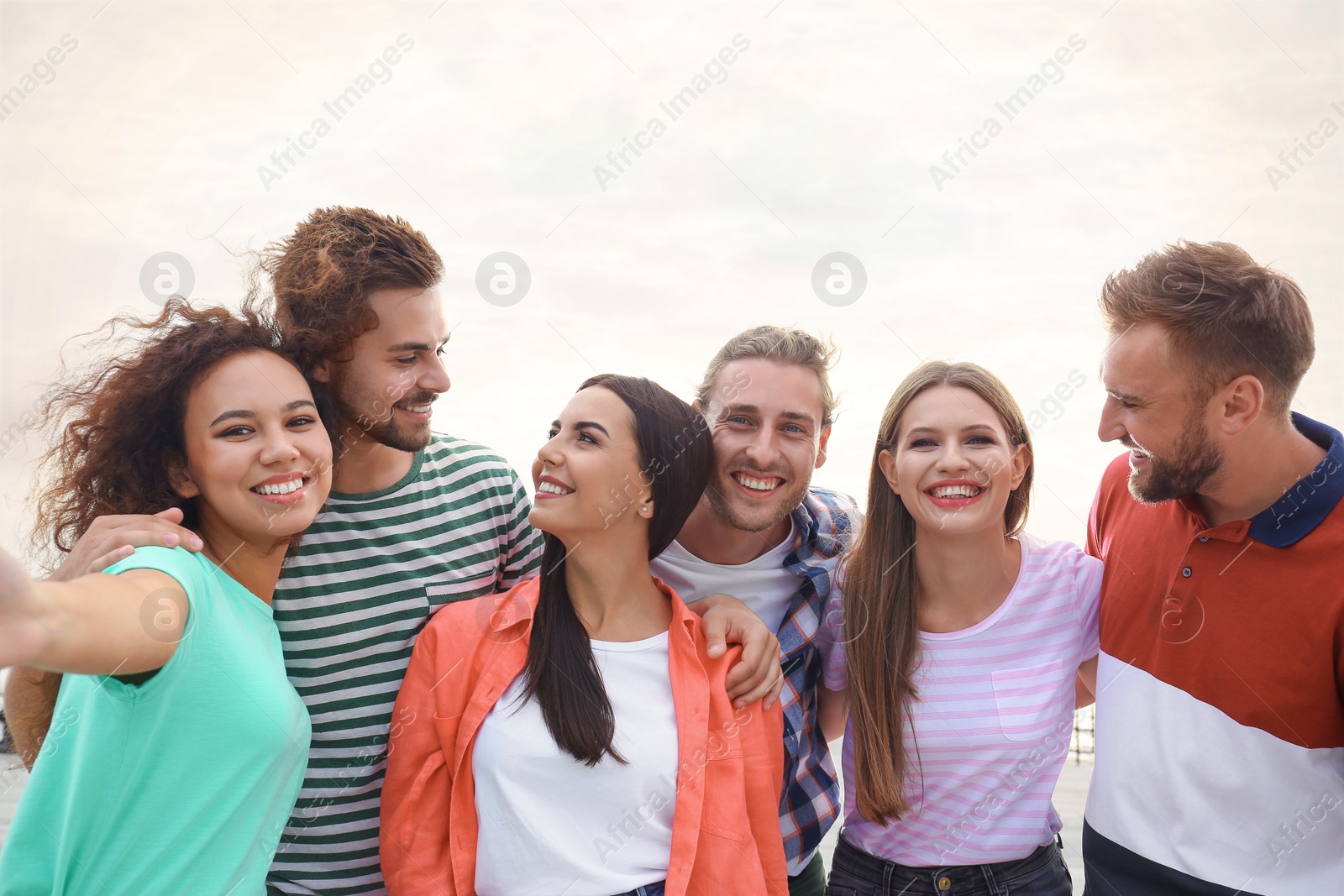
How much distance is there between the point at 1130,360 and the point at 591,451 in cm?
185

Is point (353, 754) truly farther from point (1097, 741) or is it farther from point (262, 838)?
point (1097, 741)

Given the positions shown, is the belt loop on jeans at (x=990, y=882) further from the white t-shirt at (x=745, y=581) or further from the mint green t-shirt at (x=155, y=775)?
the mint green t-shirt at (x=155, y=775)

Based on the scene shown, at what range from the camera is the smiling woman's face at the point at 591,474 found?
Result: 9.78ft

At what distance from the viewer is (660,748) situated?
2.72 meters

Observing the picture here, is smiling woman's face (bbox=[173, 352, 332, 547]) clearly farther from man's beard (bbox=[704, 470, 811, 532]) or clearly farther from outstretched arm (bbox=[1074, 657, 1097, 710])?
outstretched arm (bbox=[1074, 657, 1097, 710])

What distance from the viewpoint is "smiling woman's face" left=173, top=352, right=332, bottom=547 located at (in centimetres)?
257

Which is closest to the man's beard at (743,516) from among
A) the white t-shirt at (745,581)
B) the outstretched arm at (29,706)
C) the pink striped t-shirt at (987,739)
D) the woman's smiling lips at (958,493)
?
the white t-shirt at (745,581)

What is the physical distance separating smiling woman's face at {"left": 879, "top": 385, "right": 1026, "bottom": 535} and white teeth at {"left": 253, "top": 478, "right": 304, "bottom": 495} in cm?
192

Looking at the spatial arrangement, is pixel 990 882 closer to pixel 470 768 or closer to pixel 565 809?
pixel 565 809

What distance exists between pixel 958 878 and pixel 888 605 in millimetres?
870

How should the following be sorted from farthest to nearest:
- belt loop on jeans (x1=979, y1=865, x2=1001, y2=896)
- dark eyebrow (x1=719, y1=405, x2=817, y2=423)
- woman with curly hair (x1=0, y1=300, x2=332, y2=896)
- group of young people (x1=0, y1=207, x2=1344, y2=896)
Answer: dark eyebrow (x1=719, y1=405, x2=817, y2=423)
belt loop on jeans (x1=979, y1=865, x2=1001, y2=896)
group of young people (x1=0, y1=207, x2=1344, y2=896)
woman with curly hair (x1=0, y1=300, x2=332, y2=896)

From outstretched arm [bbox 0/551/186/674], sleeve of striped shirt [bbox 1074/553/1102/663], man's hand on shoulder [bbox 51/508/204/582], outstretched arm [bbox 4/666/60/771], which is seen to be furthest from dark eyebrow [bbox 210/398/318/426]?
sleeve of striped shirt [bbox 1074/553/1102/663]

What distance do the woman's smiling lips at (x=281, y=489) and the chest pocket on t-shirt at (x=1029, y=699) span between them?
223 cm

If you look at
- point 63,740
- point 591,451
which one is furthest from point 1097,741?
point 63,740
